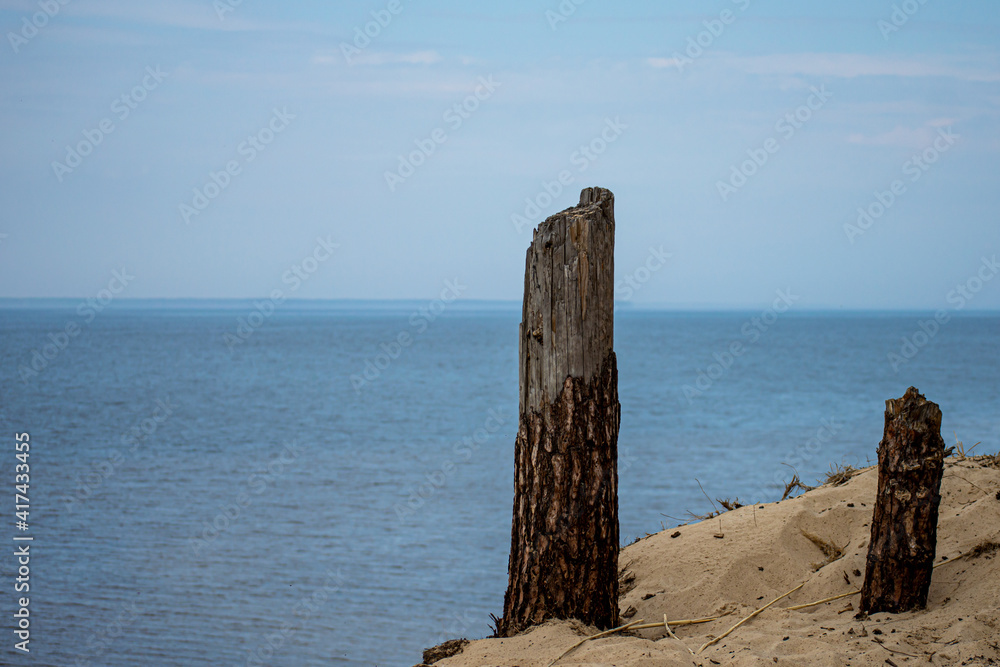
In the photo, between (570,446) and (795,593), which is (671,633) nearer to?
(795,593)

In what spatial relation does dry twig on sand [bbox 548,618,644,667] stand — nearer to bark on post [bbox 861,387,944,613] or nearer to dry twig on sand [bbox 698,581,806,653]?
dry twig on sand [bbox 698,581,806,653]

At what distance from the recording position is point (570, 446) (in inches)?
202

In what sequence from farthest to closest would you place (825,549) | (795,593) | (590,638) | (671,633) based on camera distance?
1. (825,549)
2. (795,593)
3. (671,633)
4. (590,638)

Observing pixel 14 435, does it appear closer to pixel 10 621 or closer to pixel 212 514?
pixel 212 514

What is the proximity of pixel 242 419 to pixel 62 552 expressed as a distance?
52.8 ft

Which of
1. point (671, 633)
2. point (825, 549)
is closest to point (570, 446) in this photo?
point (671, 633)

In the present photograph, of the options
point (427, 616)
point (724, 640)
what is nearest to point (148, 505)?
point (427, 616)

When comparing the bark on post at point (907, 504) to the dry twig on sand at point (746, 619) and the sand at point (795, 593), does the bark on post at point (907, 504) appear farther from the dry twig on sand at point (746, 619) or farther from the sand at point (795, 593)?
the dry twig on sand at point (746, 619)

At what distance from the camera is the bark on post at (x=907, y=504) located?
466 cm

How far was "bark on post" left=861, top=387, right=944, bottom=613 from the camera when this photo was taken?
15.3 ft

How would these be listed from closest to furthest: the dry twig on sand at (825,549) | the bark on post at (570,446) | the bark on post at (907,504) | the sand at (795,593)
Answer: the sand at (795,593) → the bark on post at (907,504) → the bark on post at (570,446) → the dry twig on sand at (825,549)

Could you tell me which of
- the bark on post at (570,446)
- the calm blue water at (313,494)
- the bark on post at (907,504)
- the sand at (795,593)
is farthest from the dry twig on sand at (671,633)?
the calm blue water at (313,494)

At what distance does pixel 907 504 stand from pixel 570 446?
75.6 inches

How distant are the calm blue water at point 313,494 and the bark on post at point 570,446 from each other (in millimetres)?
2972
